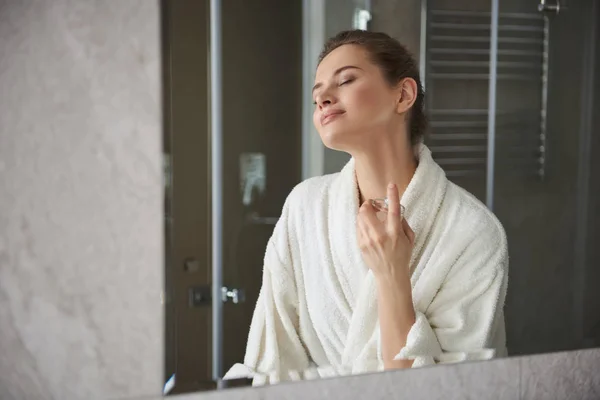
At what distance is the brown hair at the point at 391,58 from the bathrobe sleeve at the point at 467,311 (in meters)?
0.23

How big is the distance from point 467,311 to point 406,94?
1.29ft

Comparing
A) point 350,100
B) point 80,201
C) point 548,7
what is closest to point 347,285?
point 350,100

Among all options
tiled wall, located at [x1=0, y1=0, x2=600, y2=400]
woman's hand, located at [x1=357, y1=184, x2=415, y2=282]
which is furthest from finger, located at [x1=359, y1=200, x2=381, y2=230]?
tiled wall, located at [x1=0, y1=0, x2=600, y2=400]

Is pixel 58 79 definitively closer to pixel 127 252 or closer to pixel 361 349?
pixel 127 252

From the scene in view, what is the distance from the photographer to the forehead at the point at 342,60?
1.01 m

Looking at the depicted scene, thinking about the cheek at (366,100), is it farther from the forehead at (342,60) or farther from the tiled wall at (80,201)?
the tiled wall at (80,201)

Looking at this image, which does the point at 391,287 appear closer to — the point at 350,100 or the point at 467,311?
the point at 467,311

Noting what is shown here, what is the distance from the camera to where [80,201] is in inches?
37.0

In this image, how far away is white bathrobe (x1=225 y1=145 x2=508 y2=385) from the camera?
101cm

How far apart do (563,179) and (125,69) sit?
0.85m

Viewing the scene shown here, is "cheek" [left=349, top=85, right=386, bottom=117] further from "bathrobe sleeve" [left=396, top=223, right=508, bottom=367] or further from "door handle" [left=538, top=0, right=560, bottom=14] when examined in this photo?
"door handle" [left=538, top=0, right=560, bottom=14]

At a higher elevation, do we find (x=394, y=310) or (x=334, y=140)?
(x=334, y=140)

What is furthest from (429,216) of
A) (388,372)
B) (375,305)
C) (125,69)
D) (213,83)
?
(125,69)

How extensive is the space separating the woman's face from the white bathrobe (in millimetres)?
57
